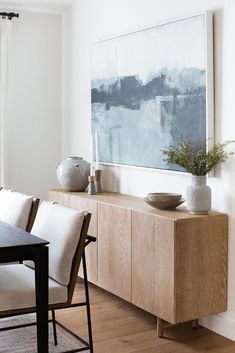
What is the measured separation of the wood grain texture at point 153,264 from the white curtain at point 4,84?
1.91 metres

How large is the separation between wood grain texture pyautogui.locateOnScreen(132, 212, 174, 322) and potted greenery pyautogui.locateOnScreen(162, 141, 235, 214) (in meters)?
0.24

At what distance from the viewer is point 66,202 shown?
14.3 feet

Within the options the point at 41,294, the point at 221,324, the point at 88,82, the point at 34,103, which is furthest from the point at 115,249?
the point at 34,103

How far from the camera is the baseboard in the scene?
3.29 metres

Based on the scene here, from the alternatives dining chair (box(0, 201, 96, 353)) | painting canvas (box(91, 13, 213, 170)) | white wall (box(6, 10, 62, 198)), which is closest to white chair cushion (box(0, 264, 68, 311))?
dining chair (box(0, 201, 96, 353))

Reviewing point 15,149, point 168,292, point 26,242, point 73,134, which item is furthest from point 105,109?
point 26,242

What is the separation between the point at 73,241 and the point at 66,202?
5.45 ft

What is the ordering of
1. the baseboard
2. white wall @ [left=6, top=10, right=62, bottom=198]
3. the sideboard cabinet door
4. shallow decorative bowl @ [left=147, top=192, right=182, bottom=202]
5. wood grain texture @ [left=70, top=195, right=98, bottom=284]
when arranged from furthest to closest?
white wall @ [left=6, top=10, right=62, bottom=198], the sideboard cabinet door, wood grain texture @ [left=70, top=195, right=98, bottom=284], shallow decorative bowl @ [left=147, top=192, right=182, bottom=202], the baseboard

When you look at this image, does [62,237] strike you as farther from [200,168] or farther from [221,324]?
[221,324]

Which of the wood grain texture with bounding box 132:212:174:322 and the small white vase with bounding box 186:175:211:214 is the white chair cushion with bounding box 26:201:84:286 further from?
the small white vase with bounding box 186:175:211:214

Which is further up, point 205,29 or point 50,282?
point 205,29

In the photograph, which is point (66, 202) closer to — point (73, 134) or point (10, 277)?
point (73, 134)

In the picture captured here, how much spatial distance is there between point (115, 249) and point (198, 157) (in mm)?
926

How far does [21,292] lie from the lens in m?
2.64
